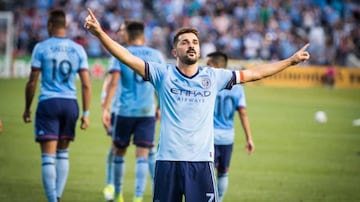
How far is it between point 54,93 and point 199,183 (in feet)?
12.0

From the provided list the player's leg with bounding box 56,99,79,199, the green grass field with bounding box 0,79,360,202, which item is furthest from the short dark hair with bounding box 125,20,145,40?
the green grass field with bounding box 0,79,360,202

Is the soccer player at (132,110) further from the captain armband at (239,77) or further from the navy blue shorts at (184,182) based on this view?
the navy blue shorts at (184,182)

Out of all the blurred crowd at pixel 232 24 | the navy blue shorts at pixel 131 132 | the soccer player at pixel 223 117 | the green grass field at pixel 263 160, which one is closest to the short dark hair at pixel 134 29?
the navy blue shorts at pixel 131 132

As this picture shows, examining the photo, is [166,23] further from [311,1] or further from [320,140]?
[320,140]

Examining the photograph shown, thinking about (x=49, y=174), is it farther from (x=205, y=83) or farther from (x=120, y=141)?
(x=205, y=83)

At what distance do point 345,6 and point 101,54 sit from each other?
15.0m

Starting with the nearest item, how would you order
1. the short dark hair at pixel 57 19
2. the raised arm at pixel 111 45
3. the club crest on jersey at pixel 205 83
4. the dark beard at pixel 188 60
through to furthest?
the raised arm at pixel 111 45
the dark beard at pixel 188 60
the club crest on jersey at pixel 205 83
the short dark hair at pixel 57 19

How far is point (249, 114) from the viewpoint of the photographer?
26.9 m

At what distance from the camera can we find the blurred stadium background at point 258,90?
14.1 metres

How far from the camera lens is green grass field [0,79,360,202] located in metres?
13.0

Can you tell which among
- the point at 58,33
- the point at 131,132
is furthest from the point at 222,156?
the point at 58,33

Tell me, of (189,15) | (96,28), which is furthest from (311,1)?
(96,28)

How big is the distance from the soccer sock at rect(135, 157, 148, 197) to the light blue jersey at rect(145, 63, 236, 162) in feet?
12.1

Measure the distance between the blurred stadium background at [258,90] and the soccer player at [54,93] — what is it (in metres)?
1.41
